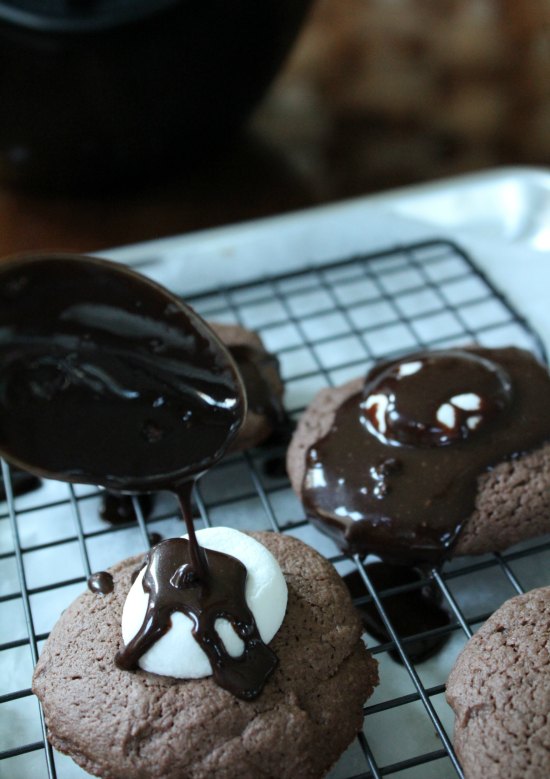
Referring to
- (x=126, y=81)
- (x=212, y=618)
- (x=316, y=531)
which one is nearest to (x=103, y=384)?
(x=212, y=618)

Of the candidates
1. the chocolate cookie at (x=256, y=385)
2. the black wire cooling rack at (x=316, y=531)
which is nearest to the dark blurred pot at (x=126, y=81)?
the black wire cooling rack at (x=316, y=531)

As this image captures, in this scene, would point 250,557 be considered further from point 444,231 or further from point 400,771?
point 444,231

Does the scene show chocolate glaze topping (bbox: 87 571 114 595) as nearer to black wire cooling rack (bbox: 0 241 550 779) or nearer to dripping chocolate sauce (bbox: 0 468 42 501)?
black wire cooling rack (bbox: 0 241 550 779)

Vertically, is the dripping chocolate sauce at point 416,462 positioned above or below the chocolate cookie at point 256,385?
above

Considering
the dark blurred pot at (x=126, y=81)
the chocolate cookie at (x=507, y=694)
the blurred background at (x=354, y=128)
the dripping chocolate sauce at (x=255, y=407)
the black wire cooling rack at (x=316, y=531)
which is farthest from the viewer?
the blurred background at (x=354, y=128)

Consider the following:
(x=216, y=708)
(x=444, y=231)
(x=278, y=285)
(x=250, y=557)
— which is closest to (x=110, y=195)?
(x=278, y=285)

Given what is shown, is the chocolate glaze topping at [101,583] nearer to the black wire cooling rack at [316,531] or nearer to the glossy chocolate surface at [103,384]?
the black wire cooling rack at [316,531]

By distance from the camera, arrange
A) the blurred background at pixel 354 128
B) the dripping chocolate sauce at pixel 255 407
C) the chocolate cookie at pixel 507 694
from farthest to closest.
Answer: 1. the blurred background at pixel 354 128
2. the dripping chocolate sauce at pixel 255 407
3. the chocolate cookie at pixel 507 694
